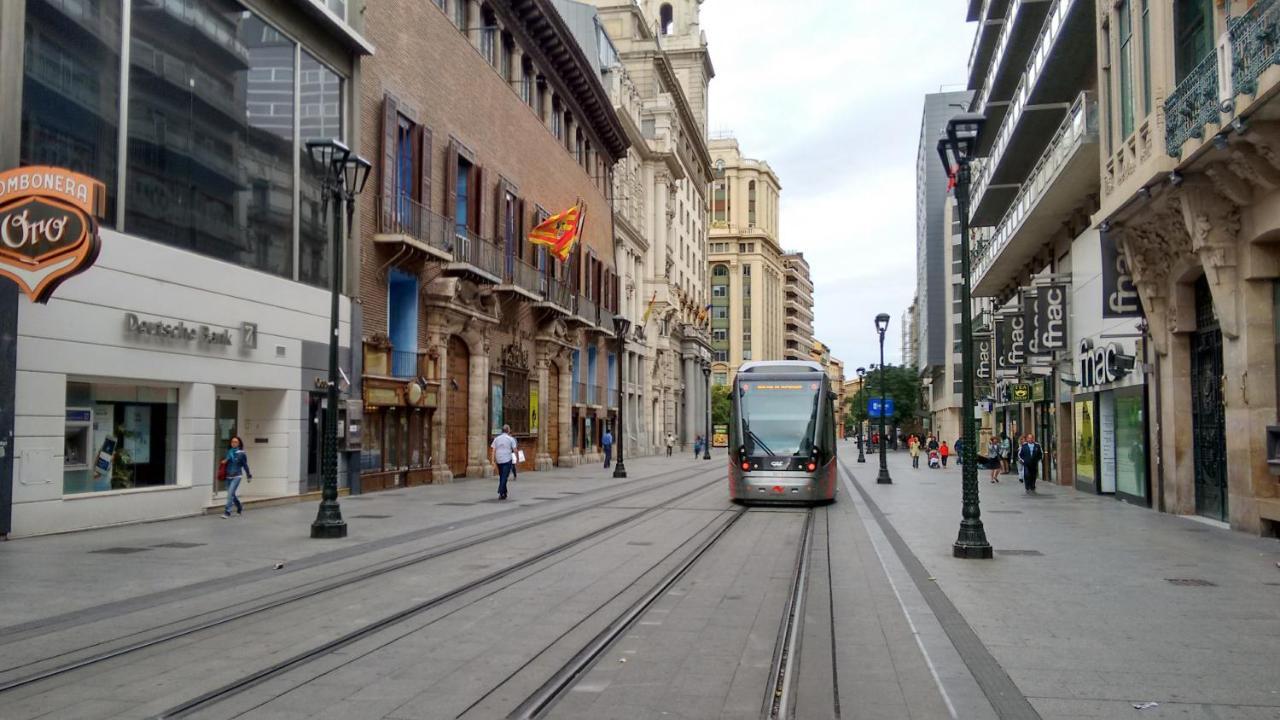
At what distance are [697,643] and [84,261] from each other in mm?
10949

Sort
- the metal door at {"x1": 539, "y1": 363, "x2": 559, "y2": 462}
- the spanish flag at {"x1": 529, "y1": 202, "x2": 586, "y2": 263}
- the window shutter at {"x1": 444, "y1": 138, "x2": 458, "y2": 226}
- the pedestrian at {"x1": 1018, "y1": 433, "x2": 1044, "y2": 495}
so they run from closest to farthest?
the pedestrian at {"x1": 1018, "y1": 433, "x2": 1044, "y2": 495}, the window shutter at {"x1": 444, "y1": 138, "x2": 458, "y2": 226}, the spanish flag at {"x1": 529, "y1": 202, "x2": 586, "y2": 263}, the metal door at {"x1": 539, "y1": 363, "x2": 559, "y2": 462}

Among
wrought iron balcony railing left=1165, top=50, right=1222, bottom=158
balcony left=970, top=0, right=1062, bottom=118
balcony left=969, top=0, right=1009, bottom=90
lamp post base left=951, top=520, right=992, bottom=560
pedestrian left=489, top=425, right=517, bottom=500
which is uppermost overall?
balcony left=969, top=0, right=1009, bottom=90

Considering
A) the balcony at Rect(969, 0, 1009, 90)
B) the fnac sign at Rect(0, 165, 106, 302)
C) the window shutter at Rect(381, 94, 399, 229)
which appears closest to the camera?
the fnac sign at Rect(0, 165, 106, 302)

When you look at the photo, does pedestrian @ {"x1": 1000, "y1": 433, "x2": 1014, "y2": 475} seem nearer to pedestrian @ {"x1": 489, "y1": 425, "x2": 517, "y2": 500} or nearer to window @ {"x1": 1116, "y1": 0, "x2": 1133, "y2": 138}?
window @ {"x1": 1116, "y1": 0, "x2": 1133, "y2": 138}

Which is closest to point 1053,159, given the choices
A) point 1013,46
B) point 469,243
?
point 1013,46

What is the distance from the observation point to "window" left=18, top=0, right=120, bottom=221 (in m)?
16.0

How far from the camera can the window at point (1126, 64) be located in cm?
2070

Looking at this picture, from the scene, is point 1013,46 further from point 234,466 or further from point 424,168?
point 234,466

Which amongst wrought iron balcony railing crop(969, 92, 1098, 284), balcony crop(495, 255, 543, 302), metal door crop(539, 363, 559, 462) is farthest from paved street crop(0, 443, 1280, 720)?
metal door crop(539, 363, 559, 462)

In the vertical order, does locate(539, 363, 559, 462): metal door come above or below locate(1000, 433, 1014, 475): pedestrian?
above

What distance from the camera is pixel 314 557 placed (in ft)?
46.7

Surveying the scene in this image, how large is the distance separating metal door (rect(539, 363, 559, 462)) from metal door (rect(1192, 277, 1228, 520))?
2904cm

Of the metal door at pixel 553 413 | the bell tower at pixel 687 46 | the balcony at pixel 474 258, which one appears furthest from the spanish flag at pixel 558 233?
the bell tower at pixel 687 46

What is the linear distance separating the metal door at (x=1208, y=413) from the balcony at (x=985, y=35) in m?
18.1
